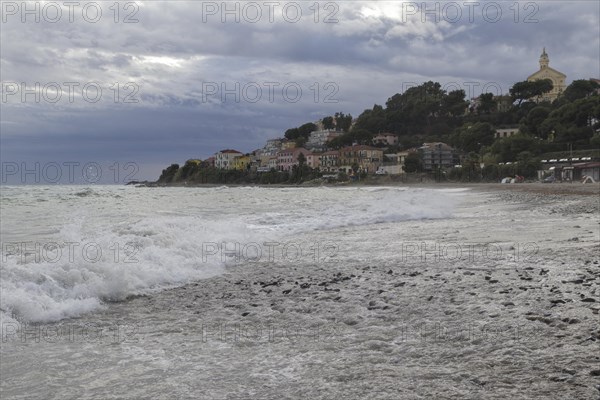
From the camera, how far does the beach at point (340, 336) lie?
11.8ft

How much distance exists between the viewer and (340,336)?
4.77 meters

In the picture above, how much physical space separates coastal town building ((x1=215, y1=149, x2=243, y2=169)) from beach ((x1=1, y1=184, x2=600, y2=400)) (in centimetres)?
17802

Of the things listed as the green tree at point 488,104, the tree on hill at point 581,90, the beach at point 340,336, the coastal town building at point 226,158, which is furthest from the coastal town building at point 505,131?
the beach at point 340,336

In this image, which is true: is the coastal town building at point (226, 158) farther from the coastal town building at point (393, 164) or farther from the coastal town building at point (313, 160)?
the coastal town building at point (393, 164)

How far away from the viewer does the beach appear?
3.59m

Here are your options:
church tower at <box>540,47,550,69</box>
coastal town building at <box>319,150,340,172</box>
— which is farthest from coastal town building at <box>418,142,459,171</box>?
church tower at <box>540,47,550,69</box>

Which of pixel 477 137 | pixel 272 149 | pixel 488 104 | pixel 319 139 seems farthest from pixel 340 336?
pixel 272 149

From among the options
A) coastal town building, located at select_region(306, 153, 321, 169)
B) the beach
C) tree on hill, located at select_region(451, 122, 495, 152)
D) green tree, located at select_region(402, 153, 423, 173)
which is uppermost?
tree on hill, located at select_region(451, 122, 495, 152)

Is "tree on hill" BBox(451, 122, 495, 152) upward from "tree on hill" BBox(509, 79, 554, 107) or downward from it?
downward

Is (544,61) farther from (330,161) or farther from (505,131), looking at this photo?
(330,161)

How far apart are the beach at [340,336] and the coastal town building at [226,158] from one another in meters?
178

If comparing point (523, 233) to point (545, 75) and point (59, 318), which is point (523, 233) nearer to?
point (59, 318)

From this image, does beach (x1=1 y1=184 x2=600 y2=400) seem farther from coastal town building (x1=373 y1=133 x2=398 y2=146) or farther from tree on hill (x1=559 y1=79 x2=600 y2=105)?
coastal town building (x1=373 y1=133 x2=398 y2=146)

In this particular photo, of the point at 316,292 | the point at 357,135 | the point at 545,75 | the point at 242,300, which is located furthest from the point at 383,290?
the point at 545,75
